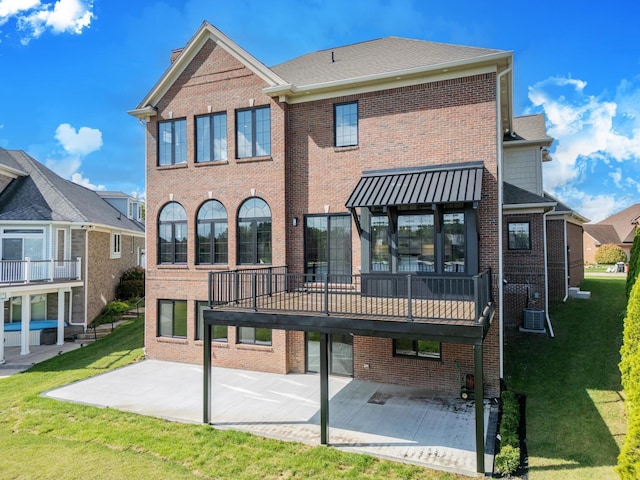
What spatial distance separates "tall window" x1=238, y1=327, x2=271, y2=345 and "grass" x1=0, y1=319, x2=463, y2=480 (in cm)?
425

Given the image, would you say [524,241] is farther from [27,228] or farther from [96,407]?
[27,228]

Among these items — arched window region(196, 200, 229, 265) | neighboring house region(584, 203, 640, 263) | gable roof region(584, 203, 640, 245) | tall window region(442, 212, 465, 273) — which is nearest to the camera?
tall window region(442, 212, 465, 273)

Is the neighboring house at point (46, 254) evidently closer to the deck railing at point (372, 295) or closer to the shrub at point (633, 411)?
the deck railing at point (372, 295)

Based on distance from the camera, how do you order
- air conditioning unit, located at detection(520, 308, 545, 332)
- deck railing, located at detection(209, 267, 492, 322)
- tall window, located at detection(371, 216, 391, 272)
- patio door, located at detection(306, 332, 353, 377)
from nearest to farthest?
deck railing, located at detection(209, 267, 492, 322), tall window, located at detection(371, 216, 391, 272), patio door, located at detection(306, 332, 353, 377), air conditioning unit, located at detection(520, 308, 545, 332)

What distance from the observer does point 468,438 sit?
771 cm

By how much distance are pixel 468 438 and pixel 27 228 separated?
19.7m

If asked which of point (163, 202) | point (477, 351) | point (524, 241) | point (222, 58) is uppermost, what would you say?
point (222, 58)

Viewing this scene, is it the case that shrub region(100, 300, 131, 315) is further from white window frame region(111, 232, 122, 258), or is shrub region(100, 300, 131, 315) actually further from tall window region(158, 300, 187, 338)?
tall window region(158, 300, 187, 338)

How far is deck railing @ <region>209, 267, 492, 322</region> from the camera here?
783 centimetres

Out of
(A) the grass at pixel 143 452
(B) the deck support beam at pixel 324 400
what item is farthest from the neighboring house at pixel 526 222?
(A) the grass at pixel 143 452

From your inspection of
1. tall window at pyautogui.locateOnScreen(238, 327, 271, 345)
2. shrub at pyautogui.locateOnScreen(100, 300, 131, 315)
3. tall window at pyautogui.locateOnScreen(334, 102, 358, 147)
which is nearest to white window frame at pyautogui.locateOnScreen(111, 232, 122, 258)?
shrub at pyautogui.locateOnScreen(100, 300, 131, 315)

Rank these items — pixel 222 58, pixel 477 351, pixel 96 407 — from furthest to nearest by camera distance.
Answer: pixel 222 58 → pixel 96 407 → pixel 477 351

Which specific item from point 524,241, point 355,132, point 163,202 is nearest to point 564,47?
point 524,241

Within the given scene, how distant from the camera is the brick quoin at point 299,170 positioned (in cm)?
1026
